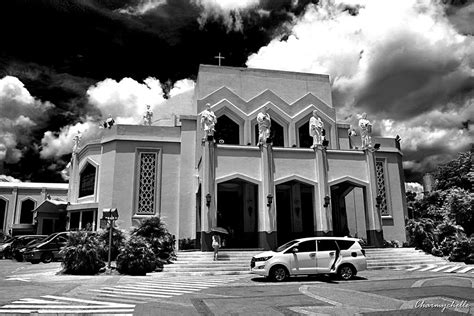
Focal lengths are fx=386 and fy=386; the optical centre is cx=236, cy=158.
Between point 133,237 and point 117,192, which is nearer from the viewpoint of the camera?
point 133,237

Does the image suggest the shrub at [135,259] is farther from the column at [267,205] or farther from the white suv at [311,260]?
the column at [267,205]

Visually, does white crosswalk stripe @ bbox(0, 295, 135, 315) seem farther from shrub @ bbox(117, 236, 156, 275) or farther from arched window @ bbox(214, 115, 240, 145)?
arched window @ bbox(214, 115, 240, 145)

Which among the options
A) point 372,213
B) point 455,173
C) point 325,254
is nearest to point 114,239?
point 325,254

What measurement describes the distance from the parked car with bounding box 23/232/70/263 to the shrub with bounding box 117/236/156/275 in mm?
5997

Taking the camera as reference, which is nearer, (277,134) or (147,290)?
(147,290)

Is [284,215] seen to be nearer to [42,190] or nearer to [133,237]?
[133,237]

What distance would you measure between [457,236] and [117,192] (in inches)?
782

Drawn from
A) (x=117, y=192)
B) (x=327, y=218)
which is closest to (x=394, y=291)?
(x=327, y=218)

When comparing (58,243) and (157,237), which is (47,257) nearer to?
(58,243)

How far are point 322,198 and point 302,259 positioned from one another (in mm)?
8359

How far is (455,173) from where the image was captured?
36312mm

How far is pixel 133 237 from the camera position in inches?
662

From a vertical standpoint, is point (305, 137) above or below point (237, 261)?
above

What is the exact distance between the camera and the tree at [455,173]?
35250 mm
